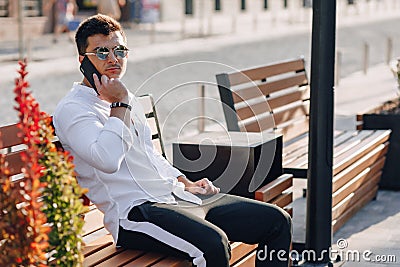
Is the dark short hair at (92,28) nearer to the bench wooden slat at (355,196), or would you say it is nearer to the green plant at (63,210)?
the green plant at (63,210)

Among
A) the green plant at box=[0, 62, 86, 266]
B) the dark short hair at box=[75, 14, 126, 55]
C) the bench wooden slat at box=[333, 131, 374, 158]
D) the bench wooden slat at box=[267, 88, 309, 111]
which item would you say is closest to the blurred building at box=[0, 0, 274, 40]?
the bench wooden slat at box=[267, 88, 309, 111]

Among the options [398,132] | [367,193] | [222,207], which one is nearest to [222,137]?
[222,207]

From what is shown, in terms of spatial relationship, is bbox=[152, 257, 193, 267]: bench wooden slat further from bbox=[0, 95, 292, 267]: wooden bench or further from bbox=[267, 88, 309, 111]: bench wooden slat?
bbox=[267, 88, 309, 111]: bench wooden slat

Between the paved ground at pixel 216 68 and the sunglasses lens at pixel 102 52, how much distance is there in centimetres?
41

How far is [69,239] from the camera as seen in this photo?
3.05 m

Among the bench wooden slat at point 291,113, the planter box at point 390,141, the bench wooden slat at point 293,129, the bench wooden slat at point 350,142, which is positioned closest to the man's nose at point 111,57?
the bench wooden slat at point 350,142

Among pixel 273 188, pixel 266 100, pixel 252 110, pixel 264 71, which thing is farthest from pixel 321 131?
pixel 264 71

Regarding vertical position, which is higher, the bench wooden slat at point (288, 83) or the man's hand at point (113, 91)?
the man's hand at point (113, 91)

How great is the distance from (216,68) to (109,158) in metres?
14.4

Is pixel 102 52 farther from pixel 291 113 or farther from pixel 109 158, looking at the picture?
pixel 291 113

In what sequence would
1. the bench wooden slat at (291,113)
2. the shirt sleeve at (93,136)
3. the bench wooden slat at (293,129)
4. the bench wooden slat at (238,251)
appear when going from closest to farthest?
the shirt sleeve at (93,136) < the bench wooden slat at (238,251) < the bench wooden slat at (293,129) < the bench wooden slat at (291,113)

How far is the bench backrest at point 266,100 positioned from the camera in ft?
20.4

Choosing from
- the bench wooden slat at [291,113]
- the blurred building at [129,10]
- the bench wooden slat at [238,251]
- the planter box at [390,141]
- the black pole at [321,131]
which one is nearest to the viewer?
the bench wooden slat at [238,251]
